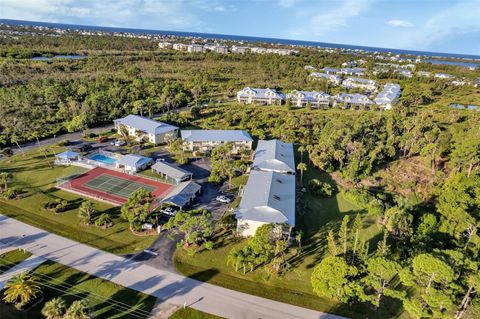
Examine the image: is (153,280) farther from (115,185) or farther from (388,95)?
(388,95)

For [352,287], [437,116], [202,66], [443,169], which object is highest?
[202,66]

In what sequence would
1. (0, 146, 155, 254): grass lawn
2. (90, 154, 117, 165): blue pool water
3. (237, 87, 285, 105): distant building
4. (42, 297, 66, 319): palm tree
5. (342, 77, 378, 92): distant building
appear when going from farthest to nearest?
(342, 77, 378, 92): distant building, (237, 87, 285, 105): distant building, (90, 154, 117, 165): blue pool water, (0, 146, 155, 254): grass lawn, (42, 297, 66, 319): palm tree

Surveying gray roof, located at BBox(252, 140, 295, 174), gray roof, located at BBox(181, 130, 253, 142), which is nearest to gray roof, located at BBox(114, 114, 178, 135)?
gray roof, located at BBox(181, 130, 253, 142)

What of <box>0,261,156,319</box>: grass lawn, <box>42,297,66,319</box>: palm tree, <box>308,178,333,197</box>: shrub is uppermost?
<box>308,178,333,197</box>: shrub

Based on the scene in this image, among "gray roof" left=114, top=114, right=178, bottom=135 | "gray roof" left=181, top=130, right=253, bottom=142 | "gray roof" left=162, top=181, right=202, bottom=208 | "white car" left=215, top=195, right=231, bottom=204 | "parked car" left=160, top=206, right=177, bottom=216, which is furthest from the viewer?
"gray roof" left=114, top=114, right=178, bottom=135

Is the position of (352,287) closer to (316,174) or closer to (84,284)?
(84,284)

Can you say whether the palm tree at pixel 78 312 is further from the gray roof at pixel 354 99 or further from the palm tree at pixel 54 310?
the gray roof at pixel 354 99

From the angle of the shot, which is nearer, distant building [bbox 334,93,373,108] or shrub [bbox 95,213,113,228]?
shrub [bbox 95,213,113,228]

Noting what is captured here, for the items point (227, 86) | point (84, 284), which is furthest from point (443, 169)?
point (227, 86)

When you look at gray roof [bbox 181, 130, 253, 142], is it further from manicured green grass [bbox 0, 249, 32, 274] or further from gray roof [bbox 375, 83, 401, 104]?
gray roof [bbox 375, 83, 401, 104]
